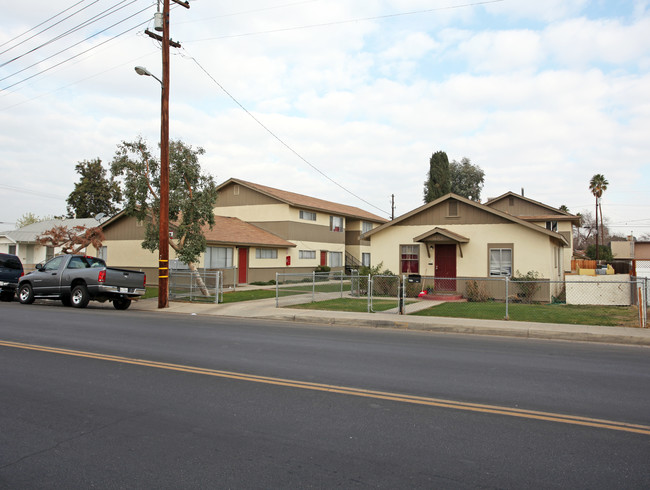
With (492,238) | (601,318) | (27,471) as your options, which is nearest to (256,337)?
(27,471)

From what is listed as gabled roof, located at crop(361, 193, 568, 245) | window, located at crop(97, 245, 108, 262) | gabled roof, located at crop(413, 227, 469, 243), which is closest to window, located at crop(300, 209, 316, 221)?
gabled roof, located at crop(361, 193, 568, 245)

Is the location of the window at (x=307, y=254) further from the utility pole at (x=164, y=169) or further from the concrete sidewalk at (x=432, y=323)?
the utility pole at (x=164, y=169)

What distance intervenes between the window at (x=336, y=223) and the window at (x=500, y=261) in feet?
68.0

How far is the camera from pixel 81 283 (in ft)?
58.6

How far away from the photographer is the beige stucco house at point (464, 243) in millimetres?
21562

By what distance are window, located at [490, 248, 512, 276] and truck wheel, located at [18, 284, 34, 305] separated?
19.0m

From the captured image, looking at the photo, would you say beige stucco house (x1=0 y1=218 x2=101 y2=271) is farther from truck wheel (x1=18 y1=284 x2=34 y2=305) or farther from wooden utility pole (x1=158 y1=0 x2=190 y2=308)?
wooden utility pole (x1=158 y1=0 x2=190 y2=308)

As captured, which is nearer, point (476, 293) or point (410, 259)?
point (476, 293)

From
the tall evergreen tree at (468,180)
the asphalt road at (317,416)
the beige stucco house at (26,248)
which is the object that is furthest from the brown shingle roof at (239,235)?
the tall evergreen tree at (468,180)

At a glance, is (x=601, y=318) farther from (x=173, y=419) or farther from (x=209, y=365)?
(x=173, y=419)

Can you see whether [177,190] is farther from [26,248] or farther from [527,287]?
[26,248]

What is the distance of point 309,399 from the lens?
19.8ft

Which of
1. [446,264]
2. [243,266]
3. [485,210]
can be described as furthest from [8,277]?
[485,210]

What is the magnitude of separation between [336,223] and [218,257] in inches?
603
